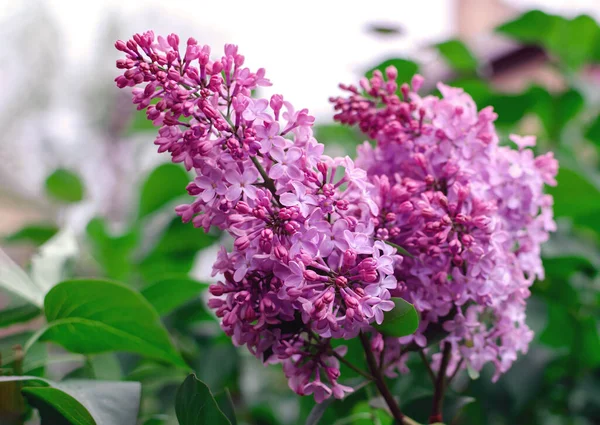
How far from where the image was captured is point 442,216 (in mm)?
396

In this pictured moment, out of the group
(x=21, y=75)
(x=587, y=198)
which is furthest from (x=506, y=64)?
(x=587, y=198)

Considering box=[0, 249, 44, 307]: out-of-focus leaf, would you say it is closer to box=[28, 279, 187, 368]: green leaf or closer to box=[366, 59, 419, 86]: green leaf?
box=[28, 279, 187, 368]: green leaf

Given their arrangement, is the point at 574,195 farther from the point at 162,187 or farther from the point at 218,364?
the point at 162,187

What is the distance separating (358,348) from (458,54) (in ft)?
2.87

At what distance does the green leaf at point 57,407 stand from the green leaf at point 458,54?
3.41 feet

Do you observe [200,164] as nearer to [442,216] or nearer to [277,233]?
[277,233]

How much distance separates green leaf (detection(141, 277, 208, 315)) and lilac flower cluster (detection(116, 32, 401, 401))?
1.00 ft

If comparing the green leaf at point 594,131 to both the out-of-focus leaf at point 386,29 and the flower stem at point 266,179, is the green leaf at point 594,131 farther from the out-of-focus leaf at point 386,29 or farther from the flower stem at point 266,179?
the flower stem at point 266,179

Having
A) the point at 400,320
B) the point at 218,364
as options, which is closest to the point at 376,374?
the point at 400,320

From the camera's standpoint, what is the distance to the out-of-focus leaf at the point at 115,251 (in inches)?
41.6

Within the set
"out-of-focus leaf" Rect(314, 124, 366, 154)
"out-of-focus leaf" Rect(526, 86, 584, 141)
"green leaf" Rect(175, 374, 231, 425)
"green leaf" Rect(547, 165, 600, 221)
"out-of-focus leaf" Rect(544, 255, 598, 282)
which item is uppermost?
"out-of-focus leaf" Rect(526, 86, 584, 141)

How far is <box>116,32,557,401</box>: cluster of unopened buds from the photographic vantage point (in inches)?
14.0

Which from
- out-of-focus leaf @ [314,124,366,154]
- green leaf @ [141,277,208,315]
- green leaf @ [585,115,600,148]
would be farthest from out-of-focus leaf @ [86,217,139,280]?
green leaf @ [585,115,600,148]

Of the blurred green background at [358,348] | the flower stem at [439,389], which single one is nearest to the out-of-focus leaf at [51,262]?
the blurred green background at [358,348]
